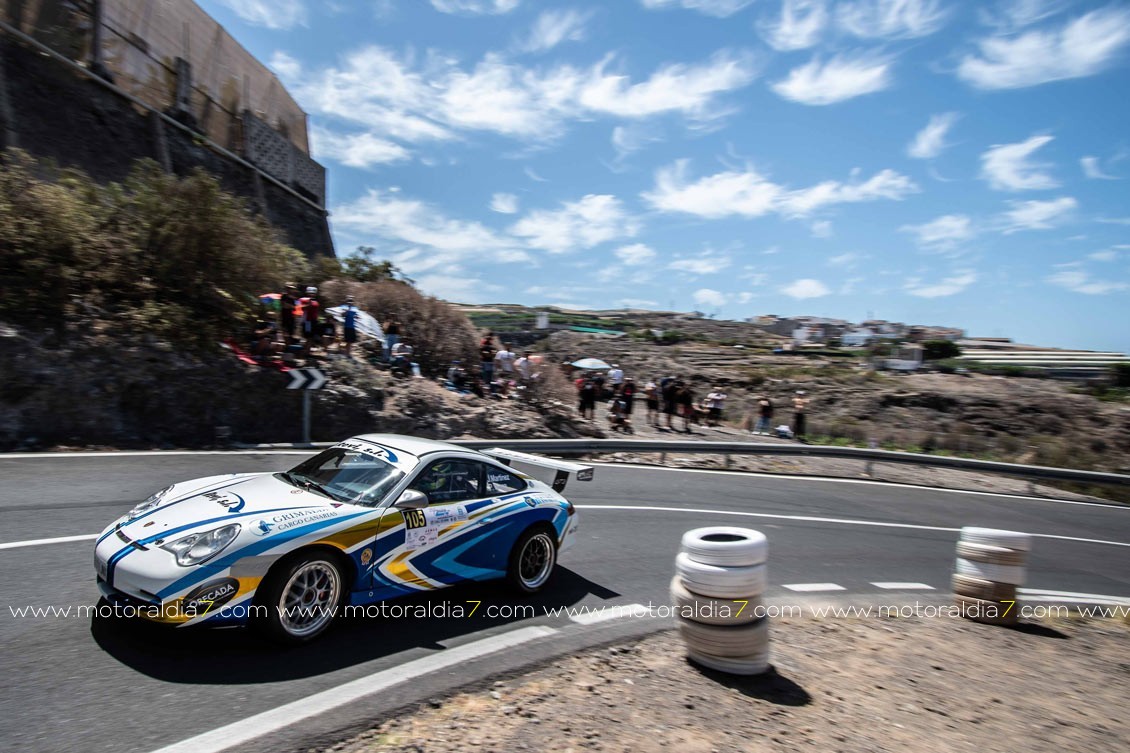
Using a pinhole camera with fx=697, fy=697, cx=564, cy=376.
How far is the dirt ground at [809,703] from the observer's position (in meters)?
4.05

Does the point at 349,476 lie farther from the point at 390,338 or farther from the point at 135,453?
the point at 390,338

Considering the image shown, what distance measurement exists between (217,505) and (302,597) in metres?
0.97

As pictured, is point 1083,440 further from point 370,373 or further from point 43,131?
point 43,131

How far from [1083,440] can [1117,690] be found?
23760mm

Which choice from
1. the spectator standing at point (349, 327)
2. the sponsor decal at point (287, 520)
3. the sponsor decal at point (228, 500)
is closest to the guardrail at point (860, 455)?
the spectator standing at point (349, 327)

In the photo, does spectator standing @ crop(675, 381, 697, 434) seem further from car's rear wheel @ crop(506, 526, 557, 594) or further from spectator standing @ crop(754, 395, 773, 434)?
car's rear wheel @ crop(506, 526, 557, 594)

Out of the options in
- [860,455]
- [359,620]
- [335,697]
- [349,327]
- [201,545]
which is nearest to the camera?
[335,697]

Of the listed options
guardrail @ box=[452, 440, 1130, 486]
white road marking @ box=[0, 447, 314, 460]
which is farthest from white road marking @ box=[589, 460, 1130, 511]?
white road marking @ box=[0, 447, 314, 460]

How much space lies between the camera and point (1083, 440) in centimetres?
2495

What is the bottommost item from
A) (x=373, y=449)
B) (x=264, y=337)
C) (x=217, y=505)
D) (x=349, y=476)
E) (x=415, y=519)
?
(x=415, y=519)

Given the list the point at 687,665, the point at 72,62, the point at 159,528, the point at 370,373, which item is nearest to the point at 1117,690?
the point at 687,665

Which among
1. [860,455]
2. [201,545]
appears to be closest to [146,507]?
[201,545]

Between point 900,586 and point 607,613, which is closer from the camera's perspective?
point 607,613

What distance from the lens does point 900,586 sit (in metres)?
8.51
